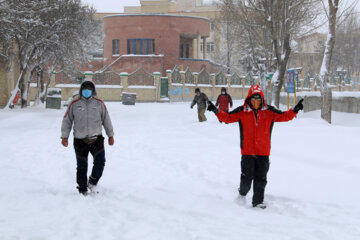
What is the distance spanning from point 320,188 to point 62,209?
12.0ft

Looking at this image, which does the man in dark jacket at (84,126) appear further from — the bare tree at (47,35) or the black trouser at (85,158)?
the bare tree at (47,35)

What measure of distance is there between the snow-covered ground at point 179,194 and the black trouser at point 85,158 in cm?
24

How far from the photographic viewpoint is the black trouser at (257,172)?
19.1ft

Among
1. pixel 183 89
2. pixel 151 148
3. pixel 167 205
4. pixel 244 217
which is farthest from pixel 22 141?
pixel 183 89

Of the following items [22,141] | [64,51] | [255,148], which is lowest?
[22,141]

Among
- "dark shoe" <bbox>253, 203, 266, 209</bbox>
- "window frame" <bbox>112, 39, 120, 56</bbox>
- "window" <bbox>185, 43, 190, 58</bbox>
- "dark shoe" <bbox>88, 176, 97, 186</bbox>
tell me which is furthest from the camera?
"window" <bbox>185, 43, 190, 58</bbox>

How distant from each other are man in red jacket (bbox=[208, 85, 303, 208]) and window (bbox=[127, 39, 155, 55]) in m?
44.4

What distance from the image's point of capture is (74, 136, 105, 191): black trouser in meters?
6.24

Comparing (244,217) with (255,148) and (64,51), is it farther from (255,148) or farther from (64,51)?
(64,51)

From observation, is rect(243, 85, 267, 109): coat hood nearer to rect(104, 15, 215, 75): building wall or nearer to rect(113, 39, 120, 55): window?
rect(104, 15, 215, 75): building wall

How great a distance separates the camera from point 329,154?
10.2 meters

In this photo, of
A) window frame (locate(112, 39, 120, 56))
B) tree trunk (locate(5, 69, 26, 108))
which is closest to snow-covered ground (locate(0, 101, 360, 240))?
tree trunk (locate(5, 69, 26, 108))

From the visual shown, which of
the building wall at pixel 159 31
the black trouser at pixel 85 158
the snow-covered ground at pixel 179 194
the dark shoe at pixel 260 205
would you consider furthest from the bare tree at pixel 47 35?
the building wall at pixel 159 31

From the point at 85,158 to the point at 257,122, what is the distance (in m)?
2.26
